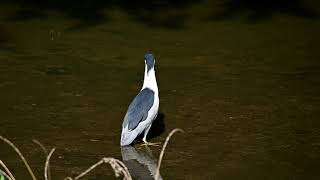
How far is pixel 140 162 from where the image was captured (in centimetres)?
673

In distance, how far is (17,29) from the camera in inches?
489

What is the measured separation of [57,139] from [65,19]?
6249 millimetres

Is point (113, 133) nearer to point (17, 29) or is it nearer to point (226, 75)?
point (226, 75)

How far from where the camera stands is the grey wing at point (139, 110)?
6.84 meters

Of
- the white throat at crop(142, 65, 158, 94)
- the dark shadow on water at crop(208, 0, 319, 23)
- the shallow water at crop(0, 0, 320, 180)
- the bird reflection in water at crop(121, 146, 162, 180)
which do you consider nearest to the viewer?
the bird reflection in water at crop(121, 146, 162, 180)

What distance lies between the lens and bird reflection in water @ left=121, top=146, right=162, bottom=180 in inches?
253

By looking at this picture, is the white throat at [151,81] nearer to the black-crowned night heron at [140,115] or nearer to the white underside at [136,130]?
the black-crowned night heron at [140,115]

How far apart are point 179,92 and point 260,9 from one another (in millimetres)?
5469

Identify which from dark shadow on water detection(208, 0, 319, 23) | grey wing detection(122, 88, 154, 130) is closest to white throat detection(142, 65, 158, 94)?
grey wing detection(122, 88, 154, 130)

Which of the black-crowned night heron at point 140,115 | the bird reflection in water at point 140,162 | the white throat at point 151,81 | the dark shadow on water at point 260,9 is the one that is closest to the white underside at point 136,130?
the black-crowned night heron at point 140,115

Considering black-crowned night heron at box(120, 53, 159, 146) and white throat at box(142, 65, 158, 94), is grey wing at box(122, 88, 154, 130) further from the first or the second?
white throat at box(142, 65, 158, 94)

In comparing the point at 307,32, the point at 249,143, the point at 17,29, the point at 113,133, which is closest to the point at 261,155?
the point at 249,143

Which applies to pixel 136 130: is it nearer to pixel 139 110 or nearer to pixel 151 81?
pixel 139 110

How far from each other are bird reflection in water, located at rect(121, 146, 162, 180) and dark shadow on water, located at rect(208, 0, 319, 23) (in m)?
6.36
